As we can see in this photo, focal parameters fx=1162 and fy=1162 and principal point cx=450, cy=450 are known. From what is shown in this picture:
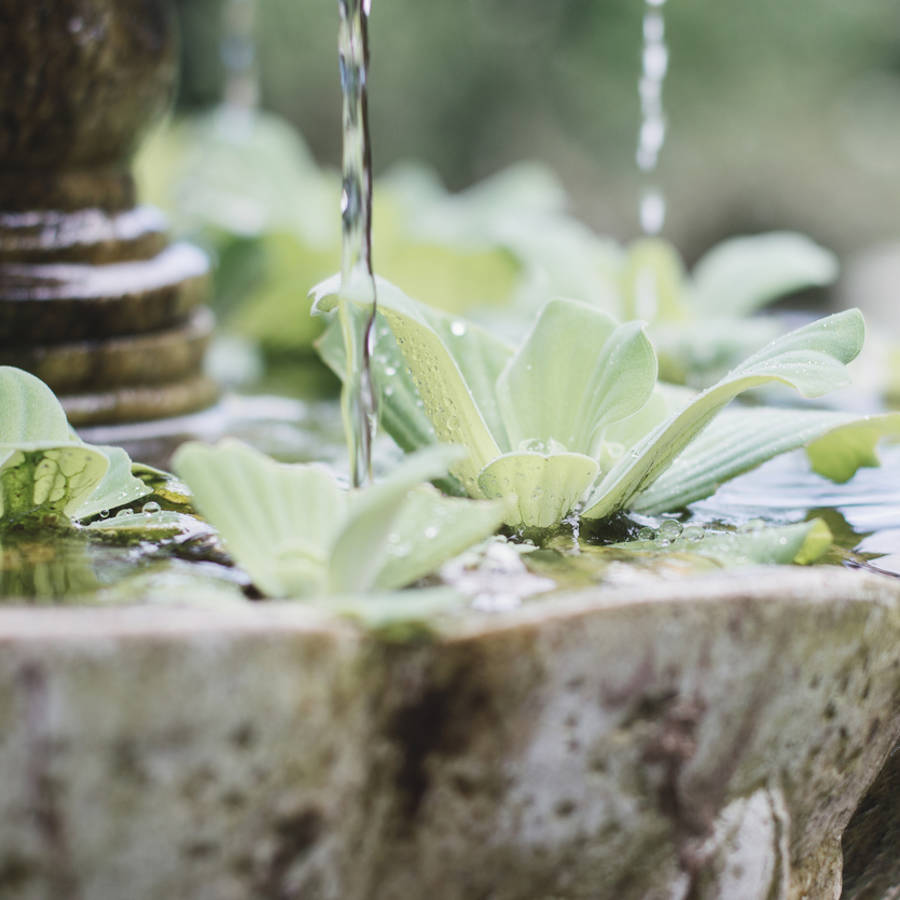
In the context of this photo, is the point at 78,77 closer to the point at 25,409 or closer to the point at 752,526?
the point at 25,409

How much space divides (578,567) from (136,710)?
8.8 inches

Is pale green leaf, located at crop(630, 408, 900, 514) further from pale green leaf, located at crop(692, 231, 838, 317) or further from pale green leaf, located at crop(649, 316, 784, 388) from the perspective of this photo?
pale green leaf, located at crop(692, 231, 838, 317)

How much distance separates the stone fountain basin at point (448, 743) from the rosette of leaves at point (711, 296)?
0.55 metres

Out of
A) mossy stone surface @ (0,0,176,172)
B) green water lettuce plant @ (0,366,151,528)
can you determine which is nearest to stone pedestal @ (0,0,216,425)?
mossy stone surface @ (0,0,176,172)

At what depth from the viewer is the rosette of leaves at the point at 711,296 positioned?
1.03m

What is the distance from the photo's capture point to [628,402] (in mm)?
588

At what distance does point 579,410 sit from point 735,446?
0.29ft

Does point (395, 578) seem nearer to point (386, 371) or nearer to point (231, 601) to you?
point (231, 601)

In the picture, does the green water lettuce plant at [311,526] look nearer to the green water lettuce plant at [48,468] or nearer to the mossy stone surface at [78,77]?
the green water lettuce plant at [48,468]

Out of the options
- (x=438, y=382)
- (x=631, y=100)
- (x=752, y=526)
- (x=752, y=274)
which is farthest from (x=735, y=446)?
(x=631, y=100)

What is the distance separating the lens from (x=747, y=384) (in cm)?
53

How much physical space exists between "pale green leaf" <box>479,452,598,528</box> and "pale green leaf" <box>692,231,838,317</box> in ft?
1.93

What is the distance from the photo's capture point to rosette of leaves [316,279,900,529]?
1.83 ft

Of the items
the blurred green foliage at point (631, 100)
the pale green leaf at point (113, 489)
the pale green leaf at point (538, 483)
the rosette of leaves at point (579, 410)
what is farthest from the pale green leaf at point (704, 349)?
the blurred green foliage at point (631, 100)
